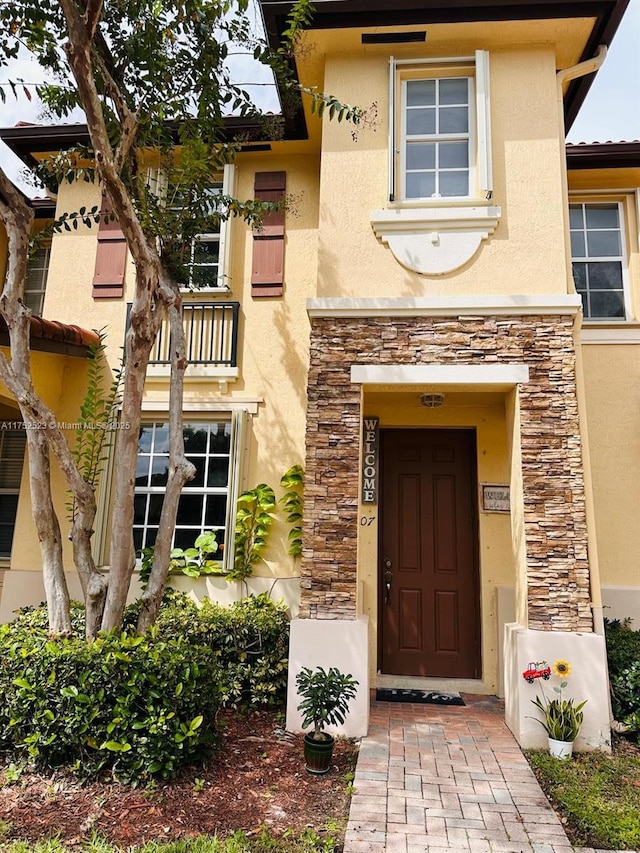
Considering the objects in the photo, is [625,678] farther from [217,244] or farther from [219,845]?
[217,244]

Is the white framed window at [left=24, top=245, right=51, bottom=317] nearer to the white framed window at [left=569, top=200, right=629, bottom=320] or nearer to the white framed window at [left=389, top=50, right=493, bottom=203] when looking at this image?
the white framed window at [left=389, top=50, right=493, bottom=203]

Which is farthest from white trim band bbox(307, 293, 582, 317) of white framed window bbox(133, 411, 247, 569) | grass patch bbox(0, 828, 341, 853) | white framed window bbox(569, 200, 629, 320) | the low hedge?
grass patch bbox(0, 828, 341, 853)

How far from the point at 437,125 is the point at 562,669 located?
5.56 m

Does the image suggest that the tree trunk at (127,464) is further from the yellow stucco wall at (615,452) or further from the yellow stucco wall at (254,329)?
the yellow stucco wall at (615,452)

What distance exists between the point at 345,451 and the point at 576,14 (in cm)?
490

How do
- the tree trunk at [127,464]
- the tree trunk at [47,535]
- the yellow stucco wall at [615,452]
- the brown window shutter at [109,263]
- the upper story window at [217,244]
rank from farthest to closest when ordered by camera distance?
the brown window shutter at [109,263], the upper story window at [217,244], the yellow stucco wall at [615,452], the tree trunk at [47,535], the tree trunk at [127,464]

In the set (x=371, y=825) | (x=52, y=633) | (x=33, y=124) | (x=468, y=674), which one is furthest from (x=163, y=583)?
(x=33, y=124)

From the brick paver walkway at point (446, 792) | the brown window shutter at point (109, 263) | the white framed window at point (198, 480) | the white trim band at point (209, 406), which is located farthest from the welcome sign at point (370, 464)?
the brown window shutter at point (109, 263)

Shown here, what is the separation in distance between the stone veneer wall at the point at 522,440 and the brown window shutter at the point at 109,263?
3.35 metres

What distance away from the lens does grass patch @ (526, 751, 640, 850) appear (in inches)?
142

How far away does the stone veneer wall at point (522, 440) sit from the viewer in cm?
523

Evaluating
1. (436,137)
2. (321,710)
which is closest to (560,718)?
(321,710)

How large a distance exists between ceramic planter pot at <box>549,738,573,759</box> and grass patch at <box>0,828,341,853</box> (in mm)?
2187

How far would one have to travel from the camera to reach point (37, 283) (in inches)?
344
